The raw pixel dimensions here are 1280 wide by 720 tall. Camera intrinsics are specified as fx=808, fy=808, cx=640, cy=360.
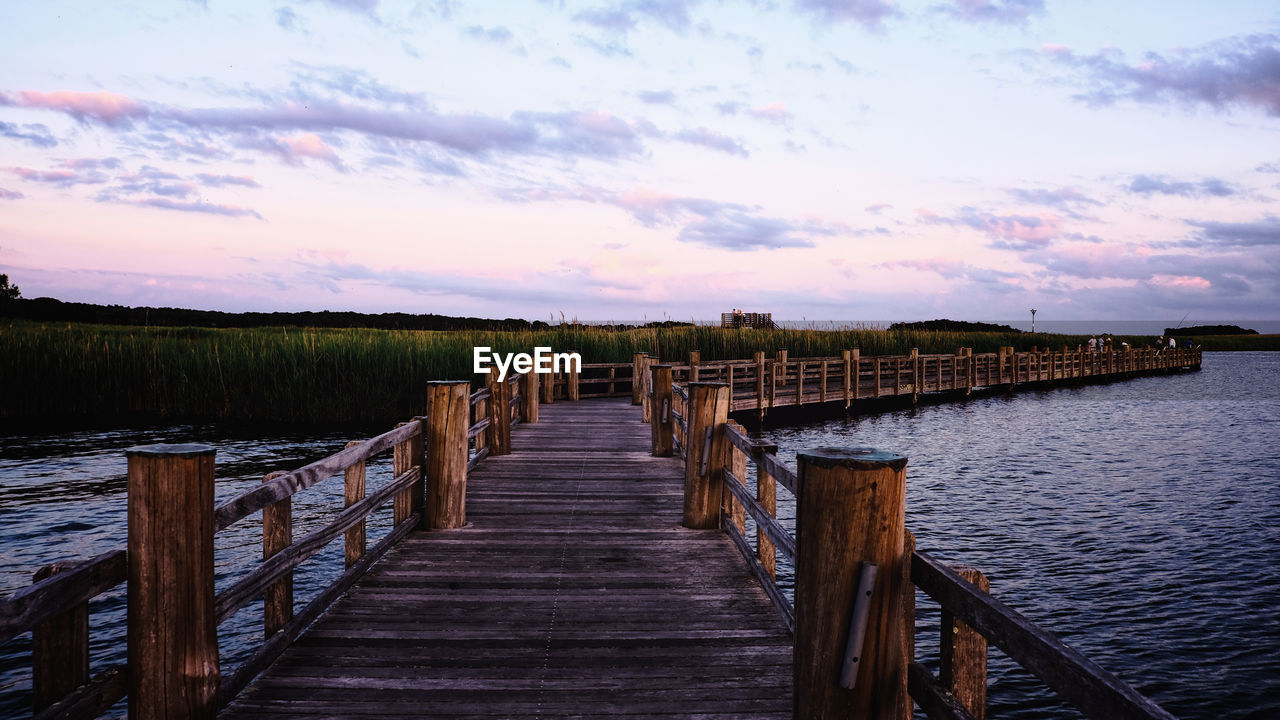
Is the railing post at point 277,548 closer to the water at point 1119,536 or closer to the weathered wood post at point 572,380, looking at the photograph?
A: the water at point 1119,536

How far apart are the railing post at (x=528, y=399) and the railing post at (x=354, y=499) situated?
32.5 feet

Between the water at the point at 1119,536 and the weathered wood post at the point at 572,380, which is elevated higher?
the weathered wood post at the point at 572,380

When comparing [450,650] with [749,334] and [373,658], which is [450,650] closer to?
[373,658]

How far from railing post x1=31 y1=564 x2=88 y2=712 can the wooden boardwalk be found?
2.66ft

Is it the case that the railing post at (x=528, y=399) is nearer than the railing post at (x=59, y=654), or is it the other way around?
the railing post at (x=59, y=654)

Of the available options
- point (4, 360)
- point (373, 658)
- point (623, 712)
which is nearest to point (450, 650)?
point (373, 658)

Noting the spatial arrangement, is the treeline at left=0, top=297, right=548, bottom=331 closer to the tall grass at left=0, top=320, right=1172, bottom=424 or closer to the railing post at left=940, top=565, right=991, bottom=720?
the tall grass at left=0, top=320, right=1172, bottom=424

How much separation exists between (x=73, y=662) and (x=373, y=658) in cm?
156

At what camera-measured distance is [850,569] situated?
9.80 feet

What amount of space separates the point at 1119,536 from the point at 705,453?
29.8ft

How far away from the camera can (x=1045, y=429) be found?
2602cm

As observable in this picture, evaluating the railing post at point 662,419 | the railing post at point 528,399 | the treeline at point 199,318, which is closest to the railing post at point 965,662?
the railing post at point 662,419

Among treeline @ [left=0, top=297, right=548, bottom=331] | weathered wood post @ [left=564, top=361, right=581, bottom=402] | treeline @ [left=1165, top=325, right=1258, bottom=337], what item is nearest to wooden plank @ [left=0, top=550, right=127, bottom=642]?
weathered wood post @ [left=564, top=361, right=581, bottom=402]

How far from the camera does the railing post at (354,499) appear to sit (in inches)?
227
